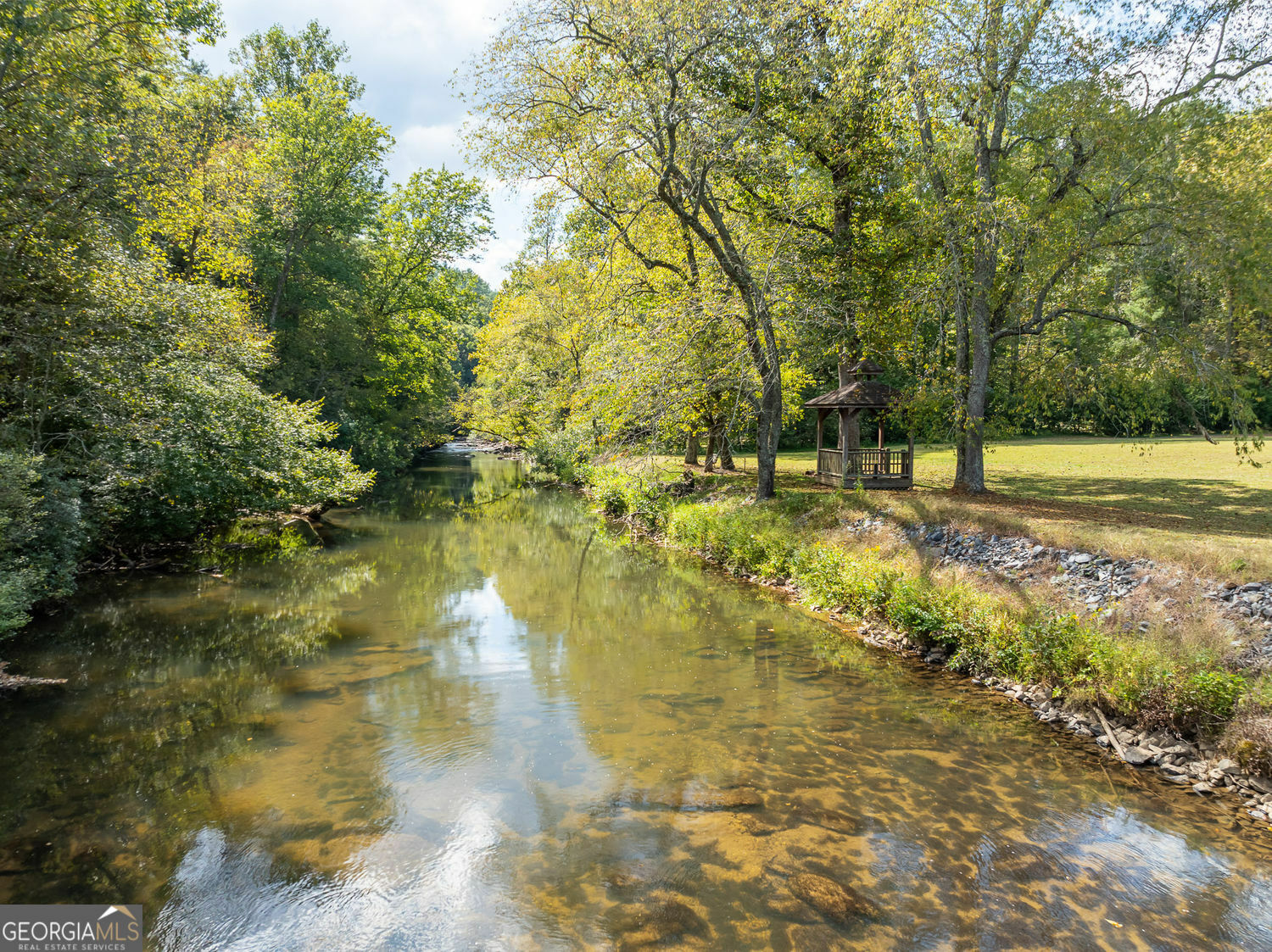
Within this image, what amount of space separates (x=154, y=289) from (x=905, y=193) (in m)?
16.7

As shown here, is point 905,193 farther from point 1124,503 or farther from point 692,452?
point 692,452

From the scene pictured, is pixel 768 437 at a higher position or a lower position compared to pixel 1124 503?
higher

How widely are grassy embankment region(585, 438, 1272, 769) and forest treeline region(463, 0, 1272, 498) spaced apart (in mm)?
2086

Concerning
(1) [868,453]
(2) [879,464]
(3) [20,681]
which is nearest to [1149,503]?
(2) [879,464]

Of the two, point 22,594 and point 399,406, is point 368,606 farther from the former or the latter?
point 399,406

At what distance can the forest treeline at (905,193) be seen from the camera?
13781mm

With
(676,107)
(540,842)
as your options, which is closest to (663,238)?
(676,107)

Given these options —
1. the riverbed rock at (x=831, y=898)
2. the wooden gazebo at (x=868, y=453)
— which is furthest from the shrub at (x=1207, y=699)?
the wooden gazebo at (x=868, y=453)

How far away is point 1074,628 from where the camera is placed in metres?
8.74

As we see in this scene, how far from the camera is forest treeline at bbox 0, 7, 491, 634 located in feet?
32.0

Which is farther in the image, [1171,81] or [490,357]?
[490,357]

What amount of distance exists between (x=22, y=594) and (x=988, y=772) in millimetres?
11942

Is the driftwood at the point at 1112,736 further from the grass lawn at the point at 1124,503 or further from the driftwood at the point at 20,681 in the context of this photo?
the driftwood at the point at 20,681

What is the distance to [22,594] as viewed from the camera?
9.07 meters
